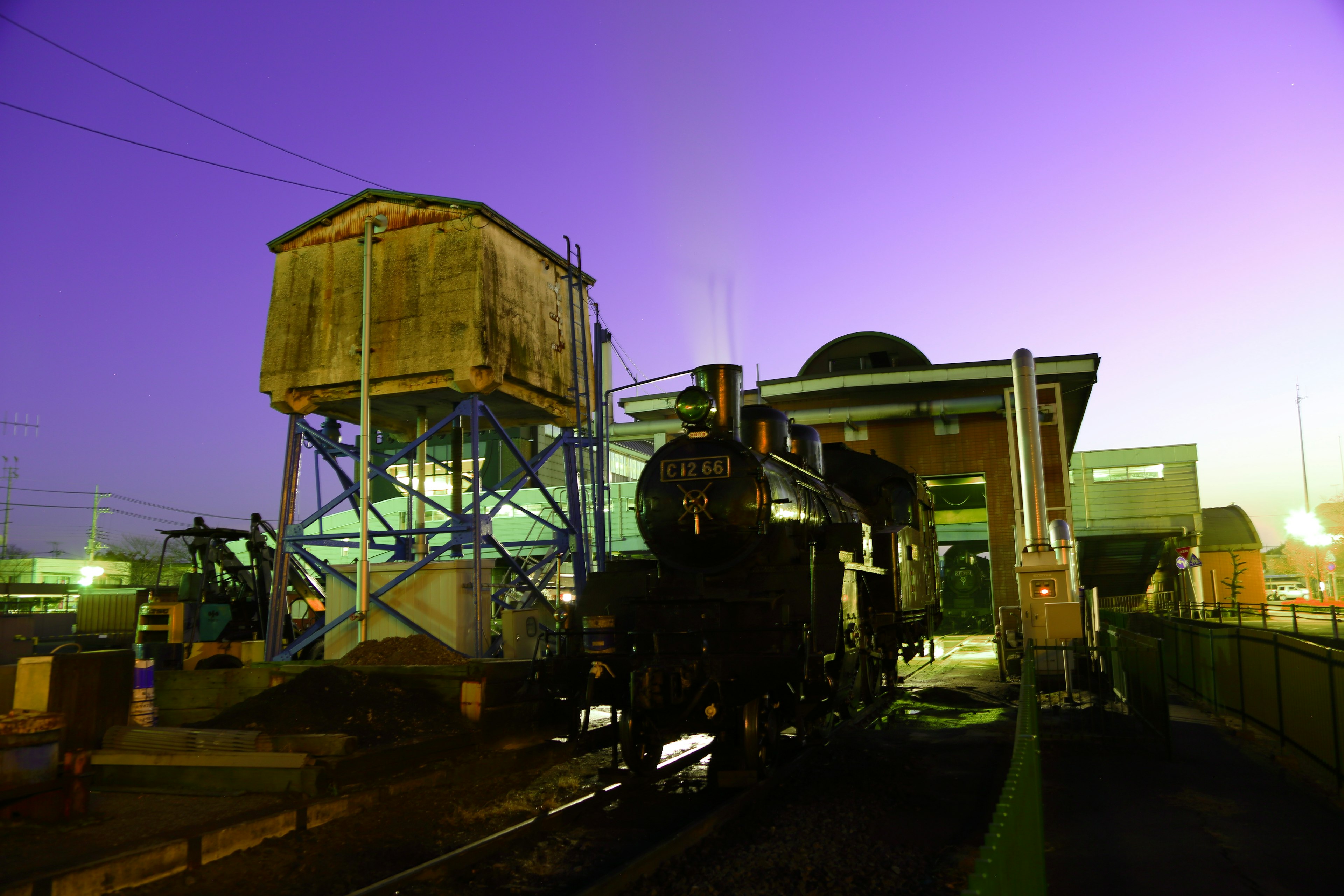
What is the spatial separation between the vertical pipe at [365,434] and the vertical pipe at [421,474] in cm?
83

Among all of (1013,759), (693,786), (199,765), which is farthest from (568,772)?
(1013,759)

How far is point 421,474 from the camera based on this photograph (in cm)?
1473

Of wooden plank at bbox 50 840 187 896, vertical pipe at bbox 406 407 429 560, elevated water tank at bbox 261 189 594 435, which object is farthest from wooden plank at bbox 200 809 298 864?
elevated water tank at bbox 261 189 594 435

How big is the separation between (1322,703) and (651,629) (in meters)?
5.95

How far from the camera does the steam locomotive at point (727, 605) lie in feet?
25.5

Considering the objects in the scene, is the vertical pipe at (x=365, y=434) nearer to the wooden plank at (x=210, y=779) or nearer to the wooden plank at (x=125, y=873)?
the wooden plank at (x=210, y=779)

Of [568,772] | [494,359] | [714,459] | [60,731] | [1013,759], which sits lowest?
[568,772]

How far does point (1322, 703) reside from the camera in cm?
778

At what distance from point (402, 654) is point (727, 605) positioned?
5843 mm

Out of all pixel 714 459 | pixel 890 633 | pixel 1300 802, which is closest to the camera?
pixel 1300 802

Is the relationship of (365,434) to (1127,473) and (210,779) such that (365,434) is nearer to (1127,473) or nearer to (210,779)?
(210,779)

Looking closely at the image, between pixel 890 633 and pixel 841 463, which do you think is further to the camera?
pixel 841 463

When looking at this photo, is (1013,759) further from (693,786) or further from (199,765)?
(199,765)

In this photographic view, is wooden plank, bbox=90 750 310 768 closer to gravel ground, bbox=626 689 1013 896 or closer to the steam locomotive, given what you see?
the steam locomotive
